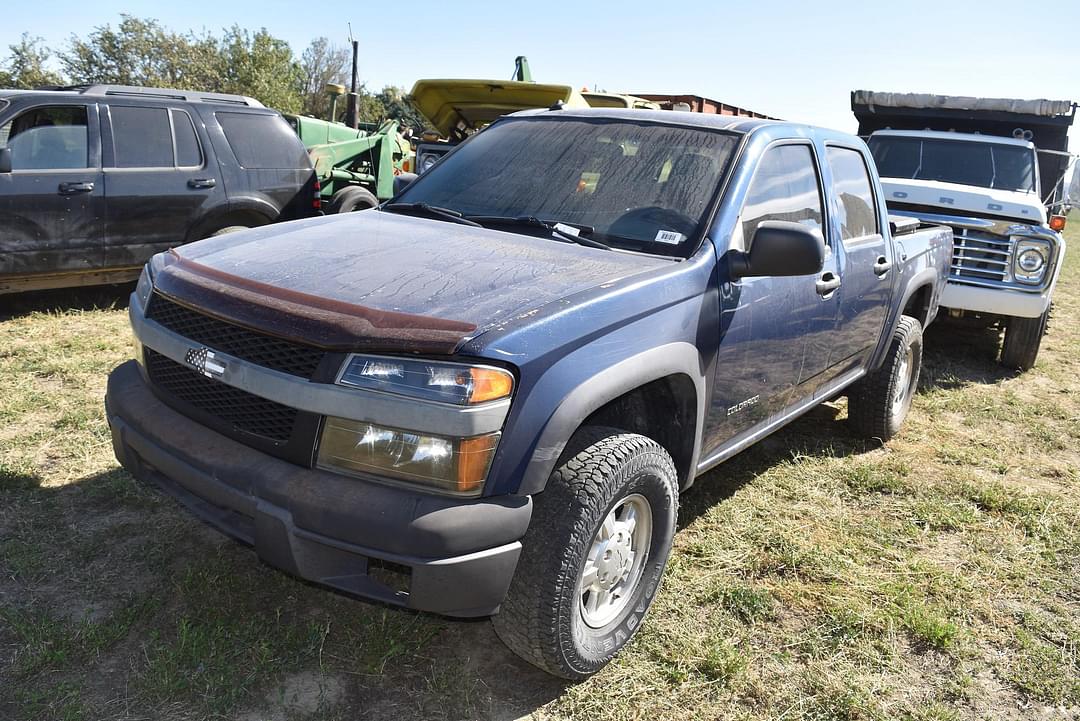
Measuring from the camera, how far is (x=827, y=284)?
376cm

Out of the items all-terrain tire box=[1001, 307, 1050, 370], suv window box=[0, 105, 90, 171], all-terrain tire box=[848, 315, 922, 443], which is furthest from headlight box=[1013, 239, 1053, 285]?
suv window box=[0, 105, 90, 171]

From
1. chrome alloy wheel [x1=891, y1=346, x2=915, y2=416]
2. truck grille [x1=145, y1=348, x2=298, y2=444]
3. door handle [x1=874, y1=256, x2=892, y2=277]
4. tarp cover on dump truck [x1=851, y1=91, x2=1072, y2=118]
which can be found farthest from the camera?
tarp cover on dump truck [x1=851, y1=91, x2=1072, y2=118]

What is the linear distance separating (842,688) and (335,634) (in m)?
1.76

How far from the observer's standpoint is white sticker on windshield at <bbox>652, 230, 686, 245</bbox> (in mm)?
3061

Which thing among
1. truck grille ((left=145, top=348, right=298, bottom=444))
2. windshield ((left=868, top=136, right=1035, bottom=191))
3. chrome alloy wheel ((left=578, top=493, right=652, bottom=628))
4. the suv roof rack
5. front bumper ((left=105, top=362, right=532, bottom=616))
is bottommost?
chrome alloy wheel ((left=578, top=493, right=652, bottom=628))

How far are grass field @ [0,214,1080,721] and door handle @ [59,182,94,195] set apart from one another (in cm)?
241

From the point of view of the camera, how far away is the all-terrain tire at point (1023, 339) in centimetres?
705

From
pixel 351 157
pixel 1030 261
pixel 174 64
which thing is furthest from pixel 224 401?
pixel 174 64

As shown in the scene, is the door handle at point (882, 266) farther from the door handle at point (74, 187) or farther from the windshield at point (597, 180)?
the door handle at point (74, 187)

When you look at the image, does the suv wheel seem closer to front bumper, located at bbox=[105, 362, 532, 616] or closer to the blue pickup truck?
the blue pickup truck

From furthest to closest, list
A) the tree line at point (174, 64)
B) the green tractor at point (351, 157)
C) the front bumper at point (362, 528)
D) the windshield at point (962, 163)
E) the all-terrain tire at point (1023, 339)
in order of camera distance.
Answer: the tree line at point (174, 64)
the green tractor at point (351, 157)
the windshield at point (962, 163)
the all-terrain tire at point (1023, 339)
the front bumper at point (362, 528)

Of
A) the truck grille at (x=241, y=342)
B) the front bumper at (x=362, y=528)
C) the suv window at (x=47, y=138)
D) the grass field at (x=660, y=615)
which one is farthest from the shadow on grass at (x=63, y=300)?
the front bumper at (x=362, y=528)

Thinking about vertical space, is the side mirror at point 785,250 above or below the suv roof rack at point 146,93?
below

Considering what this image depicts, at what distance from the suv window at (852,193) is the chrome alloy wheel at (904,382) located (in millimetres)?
1059
